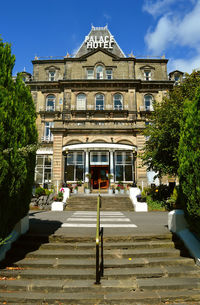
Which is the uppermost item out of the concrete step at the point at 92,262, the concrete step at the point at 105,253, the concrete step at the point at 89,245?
the concrete step at the point at 89,245

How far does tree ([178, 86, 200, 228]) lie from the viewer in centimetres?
441

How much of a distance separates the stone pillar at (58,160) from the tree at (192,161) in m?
17.7

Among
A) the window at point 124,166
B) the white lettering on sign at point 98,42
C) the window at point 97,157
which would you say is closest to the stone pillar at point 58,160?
the window at point 97,157

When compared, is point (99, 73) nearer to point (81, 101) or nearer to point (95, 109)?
point (81, 101)

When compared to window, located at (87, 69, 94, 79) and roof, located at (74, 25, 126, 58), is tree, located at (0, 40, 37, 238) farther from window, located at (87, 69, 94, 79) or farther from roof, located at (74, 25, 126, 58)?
roof, located at (74, 25, 126, 58)

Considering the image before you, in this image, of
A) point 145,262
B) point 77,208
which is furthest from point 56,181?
point 145,262

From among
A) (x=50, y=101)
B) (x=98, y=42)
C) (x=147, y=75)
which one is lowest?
(x=50, y=101)

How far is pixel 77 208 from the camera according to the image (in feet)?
47.3

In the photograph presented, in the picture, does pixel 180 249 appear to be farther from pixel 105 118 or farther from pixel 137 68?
pixel 137 68

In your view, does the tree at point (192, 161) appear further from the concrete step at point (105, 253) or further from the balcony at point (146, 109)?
the balcony at point (146, 109)

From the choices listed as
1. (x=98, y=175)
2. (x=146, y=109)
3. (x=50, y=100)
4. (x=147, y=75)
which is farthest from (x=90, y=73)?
(x=98, y=175)

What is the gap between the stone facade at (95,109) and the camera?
866 inches

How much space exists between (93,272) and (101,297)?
74 centimetres

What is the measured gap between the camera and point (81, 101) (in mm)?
26812
